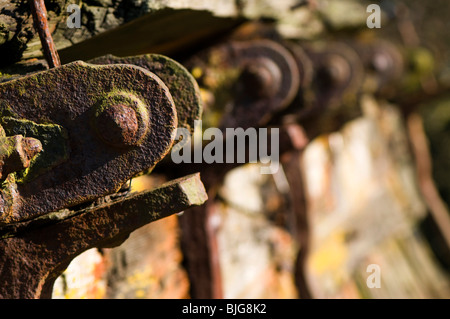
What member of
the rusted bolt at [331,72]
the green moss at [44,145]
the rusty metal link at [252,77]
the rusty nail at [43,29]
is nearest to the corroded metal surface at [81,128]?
the green moss at [44,145]

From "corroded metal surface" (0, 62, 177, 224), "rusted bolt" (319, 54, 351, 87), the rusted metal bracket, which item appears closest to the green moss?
"corroded metal surface" (0, 62, 177, 224)

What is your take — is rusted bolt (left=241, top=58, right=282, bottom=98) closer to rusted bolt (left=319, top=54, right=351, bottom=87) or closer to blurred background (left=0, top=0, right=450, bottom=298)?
blurred background (left=0, top=0, right=450, bottom=298)

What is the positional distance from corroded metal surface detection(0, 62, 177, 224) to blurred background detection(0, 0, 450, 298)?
19cm

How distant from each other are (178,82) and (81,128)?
0.23 meters

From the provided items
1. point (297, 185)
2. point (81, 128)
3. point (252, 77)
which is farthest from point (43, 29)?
point (297, 185)

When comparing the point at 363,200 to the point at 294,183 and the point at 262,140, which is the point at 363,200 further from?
the point at 262,140

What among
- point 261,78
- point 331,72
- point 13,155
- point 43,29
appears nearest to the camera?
point 13,155

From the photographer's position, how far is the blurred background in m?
1.35

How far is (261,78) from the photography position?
186 centimetres

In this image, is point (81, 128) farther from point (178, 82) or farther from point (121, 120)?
point (178, 82)
